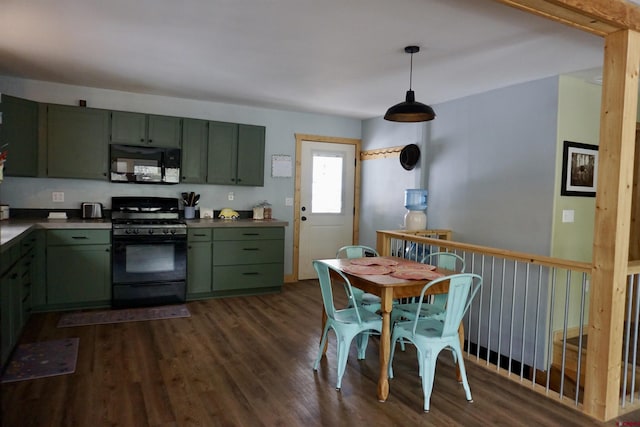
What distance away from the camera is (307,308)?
183 inches

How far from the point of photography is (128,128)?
4.69 meters

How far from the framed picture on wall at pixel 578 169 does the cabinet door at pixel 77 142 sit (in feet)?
15.4

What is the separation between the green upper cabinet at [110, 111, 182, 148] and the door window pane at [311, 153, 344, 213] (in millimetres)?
2013

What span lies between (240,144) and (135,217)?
1.52 m

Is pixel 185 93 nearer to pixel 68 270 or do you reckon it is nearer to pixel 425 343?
pixel 68 270

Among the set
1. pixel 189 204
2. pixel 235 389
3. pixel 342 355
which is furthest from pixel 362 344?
pixel 189 204

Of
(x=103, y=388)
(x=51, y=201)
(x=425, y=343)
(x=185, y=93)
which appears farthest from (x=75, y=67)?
(x=425, y=343)

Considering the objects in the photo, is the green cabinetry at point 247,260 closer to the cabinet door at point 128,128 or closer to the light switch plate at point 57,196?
the cabinet door at point 128,128

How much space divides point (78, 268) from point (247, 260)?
5.79 ft

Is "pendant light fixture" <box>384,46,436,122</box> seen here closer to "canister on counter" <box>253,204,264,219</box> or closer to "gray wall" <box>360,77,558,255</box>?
"gray wall" <box>360,77,558,255</box>

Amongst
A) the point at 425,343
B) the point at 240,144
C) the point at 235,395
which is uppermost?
the point at 240,144

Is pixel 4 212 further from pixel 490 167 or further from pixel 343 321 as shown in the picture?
pixel 490 167

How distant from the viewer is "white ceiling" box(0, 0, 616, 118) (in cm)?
261

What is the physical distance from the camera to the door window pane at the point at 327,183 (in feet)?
20.0
